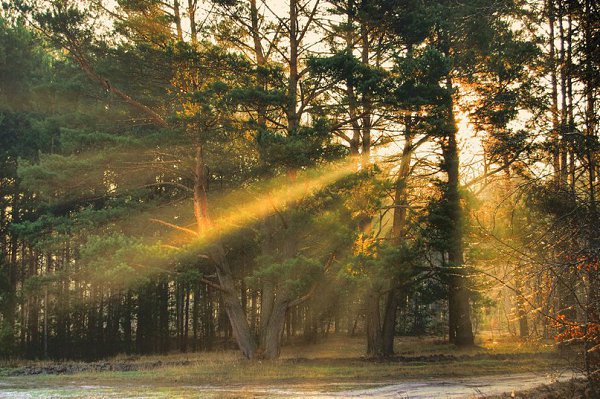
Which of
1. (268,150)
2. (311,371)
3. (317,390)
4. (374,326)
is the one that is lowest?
(311,371)

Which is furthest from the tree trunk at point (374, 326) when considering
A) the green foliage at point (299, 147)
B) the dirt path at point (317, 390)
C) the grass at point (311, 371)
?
the dirt path at point (317, 390)

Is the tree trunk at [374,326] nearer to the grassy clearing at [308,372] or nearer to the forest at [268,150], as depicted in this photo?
the forest at [268,150]

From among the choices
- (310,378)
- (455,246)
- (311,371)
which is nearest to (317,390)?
(310,378)

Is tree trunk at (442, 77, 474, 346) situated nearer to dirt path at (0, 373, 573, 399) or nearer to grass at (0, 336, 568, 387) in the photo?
grass at (0, 336, 568, 387)

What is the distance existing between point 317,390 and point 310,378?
3.59 metres

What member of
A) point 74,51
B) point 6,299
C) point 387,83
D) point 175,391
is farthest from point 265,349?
point 6,299

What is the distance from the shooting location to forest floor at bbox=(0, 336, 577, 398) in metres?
13.8

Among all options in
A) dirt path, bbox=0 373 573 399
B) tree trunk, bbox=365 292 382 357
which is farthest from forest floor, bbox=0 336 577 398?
tree trunk, bbox=365 292 382 357

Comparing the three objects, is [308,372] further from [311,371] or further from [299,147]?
[299,147]

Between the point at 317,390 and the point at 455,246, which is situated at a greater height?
the point at 455,246

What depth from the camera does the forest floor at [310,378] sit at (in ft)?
45.2

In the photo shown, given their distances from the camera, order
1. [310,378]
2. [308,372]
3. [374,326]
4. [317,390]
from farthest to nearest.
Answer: [374,326], [308,372], [310,378], [317,390]

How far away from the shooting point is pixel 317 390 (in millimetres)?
14375

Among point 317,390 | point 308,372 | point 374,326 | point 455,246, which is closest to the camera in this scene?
point 317,390
